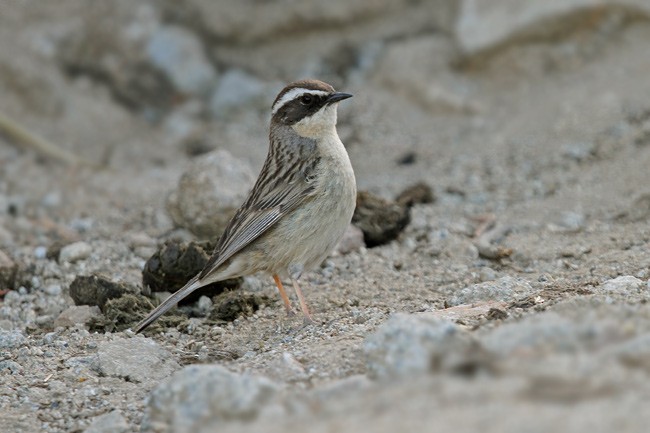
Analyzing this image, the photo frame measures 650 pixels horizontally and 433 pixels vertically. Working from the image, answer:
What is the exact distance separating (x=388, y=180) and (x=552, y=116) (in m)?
2.23

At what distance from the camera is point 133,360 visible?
6785 millimetres

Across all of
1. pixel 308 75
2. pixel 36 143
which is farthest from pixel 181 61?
pixel 36 143

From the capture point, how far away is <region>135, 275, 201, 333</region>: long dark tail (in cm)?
748

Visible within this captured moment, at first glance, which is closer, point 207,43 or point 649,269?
point 649,269

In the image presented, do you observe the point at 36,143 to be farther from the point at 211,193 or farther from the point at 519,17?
the point at 519,17

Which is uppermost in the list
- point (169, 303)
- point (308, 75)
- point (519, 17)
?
point (519, 17)

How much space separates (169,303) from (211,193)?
2201 millimetres

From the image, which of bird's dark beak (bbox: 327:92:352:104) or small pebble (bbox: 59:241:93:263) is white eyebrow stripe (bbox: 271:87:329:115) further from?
small pebble (bbox: 59:241:93:263)

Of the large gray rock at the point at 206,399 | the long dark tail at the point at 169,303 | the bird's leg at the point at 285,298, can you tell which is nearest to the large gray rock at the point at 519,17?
the bird's leg at the point at 285,298

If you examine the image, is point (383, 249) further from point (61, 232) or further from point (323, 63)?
point (323, 63)

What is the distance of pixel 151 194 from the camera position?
39.0ft

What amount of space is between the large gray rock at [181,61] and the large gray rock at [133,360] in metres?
6.99

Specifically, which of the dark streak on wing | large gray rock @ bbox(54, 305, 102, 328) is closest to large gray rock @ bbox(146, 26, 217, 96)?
the dark streak on wing

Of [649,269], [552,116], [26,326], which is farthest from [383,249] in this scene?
[552,116]
